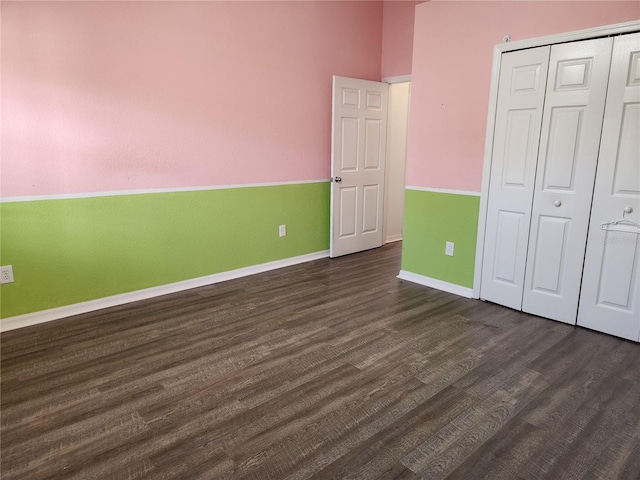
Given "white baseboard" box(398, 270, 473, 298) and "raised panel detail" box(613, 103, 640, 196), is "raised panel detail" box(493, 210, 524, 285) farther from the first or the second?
"raised panel detail" box(613, 103, 640, 196)

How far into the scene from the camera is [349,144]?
4777 mm

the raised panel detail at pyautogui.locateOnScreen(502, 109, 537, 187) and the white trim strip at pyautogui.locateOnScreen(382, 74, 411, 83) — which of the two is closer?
the raised panel detail at pyautogui.locateOnScreen(502, 109, 537, 187)

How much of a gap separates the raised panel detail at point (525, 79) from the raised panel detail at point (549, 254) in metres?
0.95

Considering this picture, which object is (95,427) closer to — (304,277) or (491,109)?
(304,277)

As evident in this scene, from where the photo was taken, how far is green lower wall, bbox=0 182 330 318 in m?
3.01

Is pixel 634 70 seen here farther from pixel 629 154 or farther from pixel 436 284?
pixel 436 284

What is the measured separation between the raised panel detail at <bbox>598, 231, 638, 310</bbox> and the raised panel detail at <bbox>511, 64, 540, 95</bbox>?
1.17 metres

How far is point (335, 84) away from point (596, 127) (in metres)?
2.54

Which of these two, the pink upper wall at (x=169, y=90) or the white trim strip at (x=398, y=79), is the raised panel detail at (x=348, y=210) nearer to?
the pink upper wall at (x=169, y=90)

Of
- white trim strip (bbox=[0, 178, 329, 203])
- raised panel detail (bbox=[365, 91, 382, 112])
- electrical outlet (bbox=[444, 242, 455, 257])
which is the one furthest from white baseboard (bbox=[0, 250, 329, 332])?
raised panel detail (bbox=[365, 91, 382, 112])

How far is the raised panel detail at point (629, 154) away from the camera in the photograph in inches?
106

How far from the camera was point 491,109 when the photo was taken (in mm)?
3342

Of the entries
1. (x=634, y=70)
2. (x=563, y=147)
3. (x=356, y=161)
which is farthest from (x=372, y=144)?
(x=634, y=70)

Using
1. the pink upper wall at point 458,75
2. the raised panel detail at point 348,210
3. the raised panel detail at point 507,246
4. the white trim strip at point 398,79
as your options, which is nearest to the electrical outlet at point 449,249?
the raised panel detail at point 507,246
